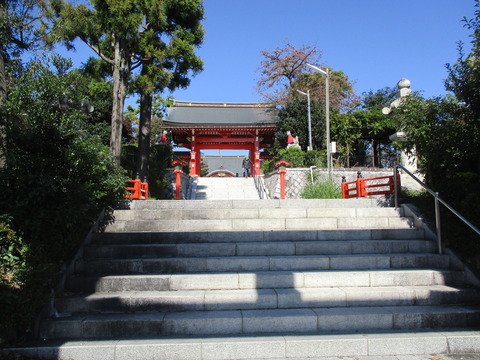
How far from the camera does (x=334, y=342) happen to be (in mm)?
3068

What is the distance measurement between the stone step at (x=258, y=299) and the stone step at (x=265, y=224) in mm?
1516

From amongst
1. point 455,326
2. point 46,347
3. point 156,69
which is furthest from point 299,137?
point 46,347

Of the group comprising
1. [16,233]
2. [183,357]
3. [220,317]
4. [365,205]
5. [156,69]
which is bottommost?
[183,357]

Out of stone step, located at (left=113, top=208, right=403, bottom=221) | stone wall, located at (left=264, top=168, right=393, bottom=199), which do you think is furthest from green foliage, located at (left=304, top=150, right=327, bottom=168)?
stone step, located at (left=113, top=208, right=403, bottom=221)

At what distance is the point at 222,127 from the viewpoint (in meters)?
19.3

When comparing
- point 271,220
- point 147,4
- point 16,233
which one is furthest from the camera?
point 147,4

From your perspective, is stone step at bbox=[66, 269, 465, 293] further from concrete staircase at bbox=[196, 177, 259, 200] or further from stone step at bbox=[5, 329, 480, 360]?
concrete staircase at bbox=[196, 177, 259, 200]

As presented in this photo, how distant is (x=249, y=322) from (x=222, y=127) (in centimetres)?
1660

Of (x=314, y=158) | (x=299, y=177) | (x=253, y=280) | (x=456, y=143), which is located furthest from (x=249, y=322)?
(x=314, y=158)

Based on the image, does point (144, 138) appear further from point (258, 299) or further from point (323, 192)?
point (258, 299)

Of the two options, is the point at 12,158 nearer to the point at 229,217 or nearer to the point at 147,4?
the point at 229,217

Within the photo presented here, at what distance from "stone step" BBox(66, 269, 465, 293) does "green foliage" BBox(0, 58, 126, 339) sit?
22.5 inches

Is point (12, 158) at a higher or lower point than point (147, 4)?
lower

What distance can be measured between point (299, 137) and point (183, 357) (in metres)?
16.1
